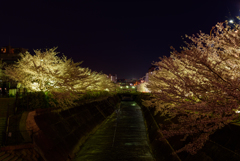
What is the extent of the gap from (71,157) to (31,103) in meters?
4.97

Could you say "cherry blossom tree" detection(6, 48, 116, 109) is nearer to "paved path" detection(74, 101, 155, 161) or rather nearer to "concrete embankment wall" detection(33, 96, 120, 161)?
"concrete embankment wall" detection(33, 96, 120, 161)

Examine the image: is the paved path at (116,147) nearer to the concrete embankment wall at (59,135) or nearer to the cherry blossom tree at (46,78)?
the concrete embankment wall at (59,135)

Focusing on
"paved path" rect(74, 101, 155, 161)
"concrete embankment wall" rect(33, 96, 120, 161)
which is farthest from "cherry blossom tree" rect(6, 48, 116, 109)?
"paved path" rect(74, 101, 155, 161)

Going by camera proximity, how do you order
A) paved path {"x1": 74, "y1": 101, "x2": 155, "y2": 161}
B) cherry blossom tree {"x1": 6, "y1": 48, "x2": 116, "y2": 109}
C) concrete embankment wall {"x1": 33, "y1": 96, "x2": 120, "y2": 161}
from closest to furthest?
concrete embankment wall {"x1": 33, "y1": 96, "x2": 120, "y2": 161} → paved path {"x1": 74, "y1": 101, "x2": 155, "y2": 161} → cherry blossom tree {"x1": 6, "y1": 48, "x2": 116, "y2": 109}

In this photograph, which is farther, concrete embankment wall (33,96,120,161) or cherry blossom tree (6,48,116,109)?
cherry blossom tree (6,48,116,109)

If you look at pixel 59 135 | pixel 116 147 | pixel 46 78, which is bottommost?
pixel 116 147

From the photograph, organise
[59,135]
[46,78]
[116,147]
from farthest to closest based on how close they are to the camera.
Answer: [46,78] < [116,147] < [59,135]

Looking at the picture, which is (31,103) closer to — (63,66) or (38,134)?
(38,134)

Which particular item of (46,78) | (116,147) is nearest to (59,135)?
(116,147)

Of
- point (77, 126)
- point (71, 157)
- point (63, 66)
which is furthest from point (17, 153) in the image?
point (63, 66)

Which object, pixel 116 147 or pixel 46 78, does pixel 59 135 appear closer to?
pixel 116 147

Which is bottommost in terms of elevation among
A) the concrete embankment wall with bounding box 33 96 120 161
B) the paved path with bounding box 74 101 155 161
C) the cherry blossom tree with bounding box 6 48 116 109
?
the paved path with bounding box 74 101 155 161

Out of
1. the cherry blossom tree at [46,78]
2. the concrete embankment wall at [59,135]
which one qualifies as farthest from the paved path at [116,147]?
the cherry blossom tree at [46,78]

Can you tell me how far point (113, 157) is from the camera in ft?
44.7
